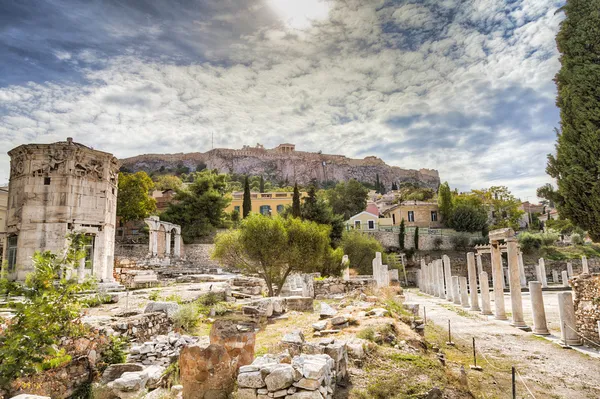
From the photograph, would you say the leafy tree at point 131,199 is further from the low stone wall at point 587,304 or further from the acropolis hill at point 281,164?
the acropolis hill at point 281,164

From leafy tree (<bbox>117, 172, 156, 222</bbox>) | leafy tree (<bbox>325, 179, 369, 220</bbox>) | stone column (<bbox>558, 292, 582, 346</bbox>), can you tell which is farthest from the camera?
leafy tree (<bbox>325, 179, 369, 220</bbox>)

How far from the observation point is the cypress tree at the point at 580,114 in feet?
45.2

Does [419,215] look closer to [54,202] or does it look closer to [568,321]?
[568,321]

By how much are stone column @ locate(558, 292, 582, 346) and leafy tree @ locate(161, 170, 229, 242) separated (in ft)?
106

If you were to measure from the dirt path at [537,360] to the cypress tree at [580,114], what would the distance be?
18.7 feet

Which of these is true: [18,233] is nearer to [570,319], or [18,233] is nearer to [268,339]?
[268,339]

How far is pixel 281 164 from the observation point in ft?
427

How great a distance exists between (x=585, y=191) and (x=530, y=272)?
3136cm

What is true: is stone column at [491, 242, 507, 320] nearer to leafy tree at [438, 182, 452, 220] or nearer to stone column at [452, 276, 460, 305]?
stone column at [452, 276, 460, 305]

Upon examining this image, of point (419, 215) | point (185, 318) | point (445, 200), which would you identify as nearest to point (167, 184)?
point (419, 215)

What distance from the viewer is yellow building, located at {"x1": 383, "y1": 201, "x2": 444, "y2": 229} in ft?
173

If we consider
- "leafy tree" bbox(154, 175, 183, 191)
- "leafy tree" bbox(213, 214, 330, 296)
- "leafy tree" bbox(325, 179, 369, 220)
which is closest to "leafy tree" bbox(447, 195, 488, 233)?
"leafy tree" bbox(325, 179, 369, 220)

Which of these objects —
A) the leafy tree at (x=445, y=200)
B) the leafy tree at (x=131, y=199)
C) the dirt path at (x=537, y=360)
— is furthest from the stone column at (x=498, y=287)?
the leafy tree at (x=445, y=200)

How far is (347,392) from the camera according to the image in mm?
5621
